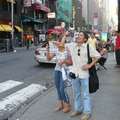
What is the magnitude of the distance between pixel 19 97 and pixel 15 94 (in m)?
0.36

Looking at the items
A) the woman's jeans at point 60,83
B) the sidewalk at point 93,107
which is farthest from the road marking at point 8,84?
the woman's jeans at point 60,83

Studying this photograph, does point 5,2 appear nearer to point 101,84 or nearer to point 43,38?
point 43,38

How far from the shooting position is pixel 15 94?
5.92 metres

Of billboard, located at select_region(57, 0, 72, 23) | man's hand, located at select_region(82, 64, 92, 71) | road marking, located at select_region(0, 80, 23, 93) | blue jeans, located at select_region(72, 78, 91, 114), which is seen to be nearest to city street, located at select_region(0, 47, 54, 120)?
road marking, located at select_region(0, 80, 23, 93)

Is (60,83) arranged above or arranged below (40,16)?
below

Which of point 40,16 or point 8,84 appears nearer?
Answer: point 8,84

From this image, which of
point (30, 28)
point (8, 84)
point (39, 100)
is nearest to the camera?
point (39, 100)

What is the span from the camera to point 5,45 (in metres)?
21.7

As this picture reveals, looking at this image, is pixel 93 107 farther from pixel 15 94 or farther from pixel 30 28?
pixel 30 28

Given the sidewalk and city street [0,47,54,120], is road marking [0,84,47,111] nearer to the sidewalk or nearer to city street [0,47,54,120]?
city street [0,47,54,120]

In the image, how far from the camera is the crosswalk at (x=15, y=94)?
4.93m

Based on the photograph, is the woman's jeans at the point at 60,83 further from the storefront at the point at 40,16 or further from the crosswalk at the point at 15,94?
the storefront at the point at 40,16

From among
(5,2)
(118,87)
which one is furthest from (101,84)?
(5,2)

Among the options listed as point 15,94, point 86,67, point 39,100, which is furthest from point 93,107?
point 15,94
